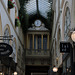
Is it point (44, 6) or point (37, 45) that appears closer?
point (44, 6)

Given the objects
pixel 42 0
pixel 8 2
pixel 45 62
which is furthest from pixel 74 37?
pixel 45 62

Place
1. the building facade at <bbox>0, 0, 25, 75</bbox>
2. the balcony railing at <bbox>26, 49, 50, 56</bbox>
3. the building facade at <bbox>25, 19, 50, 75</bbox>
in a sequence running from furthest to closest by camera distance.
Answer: the building facade at <bbox>25, 19, 50, 75</bbox> → the balcony railing at <bbox>26, 49, 50, 56</bbox> → the building facade at <bbox>0, 0, 25, 75</bbox>

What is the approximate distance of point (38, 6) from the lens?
91.7 ft

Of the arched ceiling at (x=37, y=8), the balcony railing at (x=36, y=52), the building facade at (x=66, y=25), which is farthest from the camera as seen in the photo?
the balcony railing at (x=36, y=52)

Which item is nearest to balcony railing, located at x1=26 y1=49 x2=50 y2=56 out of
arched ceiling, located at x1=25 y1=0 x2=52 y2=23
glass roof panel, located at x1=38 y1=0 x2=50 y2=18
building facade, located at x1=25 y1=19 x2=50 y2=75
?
building facade, located at x1=25 y1=19 x2=50 y2=75

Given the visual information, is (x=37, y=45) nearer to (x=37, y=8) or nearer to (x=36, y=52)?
(x=36, y=52)

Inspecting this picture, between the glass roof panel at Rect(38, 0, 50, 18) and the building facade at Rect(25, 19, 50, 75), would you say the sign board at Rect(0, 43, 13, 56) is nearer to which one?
the glass roof panel at Rect(38, 0, 50, 18)

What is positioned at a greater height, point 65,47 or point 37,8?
point 37,8

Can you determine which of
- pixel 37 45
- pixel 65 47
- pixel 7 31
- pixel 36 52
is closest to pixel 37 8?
pixel 37 45

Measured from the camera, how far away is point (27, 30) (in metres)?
30.9

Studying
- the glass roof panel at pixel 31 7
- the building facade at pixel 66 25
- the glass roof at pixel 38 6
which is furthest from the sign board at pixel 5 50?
the glass roof panel at pixel 31 7

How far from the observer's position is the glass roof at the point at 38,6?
2642cm

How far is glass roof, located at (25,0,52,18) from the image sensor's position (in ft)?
86.7

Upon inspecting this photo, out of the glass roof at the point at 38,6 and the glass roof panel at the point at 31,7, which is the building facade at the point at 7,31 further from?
the glass roof at the point at 38,6
